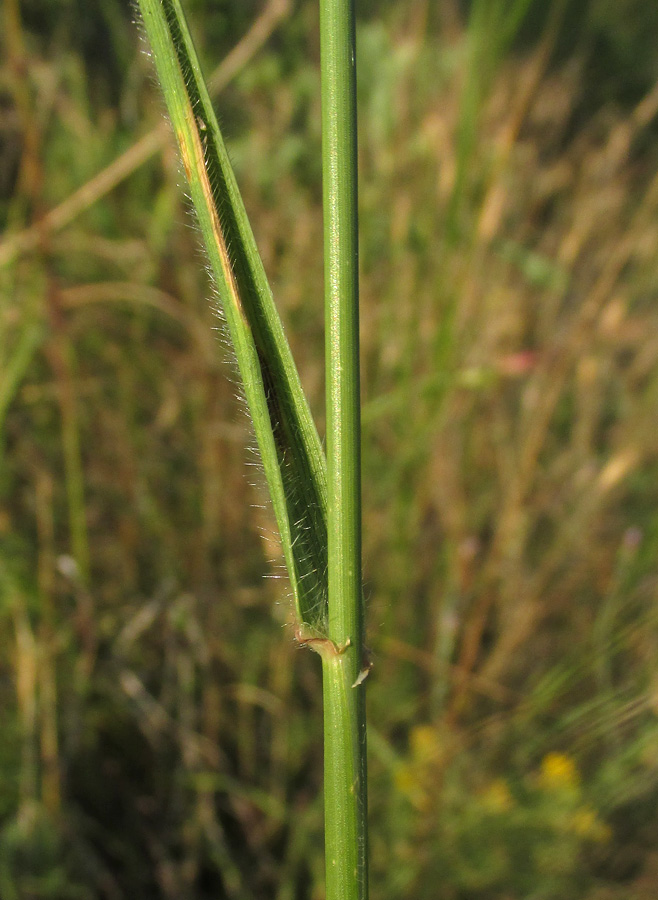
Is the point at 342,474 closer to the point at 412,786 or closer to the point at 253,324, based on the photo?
the point at 253,324

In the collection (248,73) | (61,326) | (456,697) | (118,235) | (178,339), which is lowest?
(456,697)

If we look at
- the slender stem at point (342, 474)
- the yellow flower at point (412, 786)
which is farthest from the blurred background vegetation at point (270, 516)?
the slender stem at point (342, 474)

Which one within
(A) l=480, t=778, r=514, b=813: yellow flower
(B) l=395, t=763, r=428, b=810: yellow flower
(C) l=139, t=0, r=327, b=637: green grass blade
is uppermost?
(C) l=139, t=0, r=327, b=637: green grass blade

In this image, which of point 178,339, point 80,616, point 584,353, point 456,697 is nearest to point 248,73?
point 178,339

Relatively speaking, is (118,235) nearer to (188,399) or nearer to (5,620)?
(188,399)

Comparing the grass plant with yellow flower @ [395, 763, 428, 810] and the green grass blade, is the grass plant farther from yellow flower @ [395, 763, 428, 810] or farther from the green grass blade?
yellow flower @ [395, 763, 428, 810]

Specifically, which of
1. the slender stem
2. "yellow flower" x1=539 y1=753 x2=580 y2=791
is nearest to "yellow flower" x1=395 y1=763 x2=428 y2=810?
"yellow flower" x1=539 y1=753 x2=580 y2=791

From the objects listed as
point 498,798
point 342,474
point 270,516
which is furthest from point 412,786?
point 342,474
